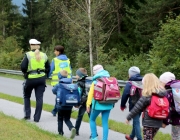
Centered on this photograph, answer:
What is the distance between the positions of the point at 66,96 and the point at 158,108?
86.7 inches

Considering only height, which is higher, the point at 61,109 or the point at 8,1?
the point at 8,1

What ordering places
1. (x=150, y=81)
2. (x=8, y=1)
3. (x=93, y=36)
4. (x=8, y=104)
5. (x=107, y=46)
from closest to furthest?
1. (x=150, y=81)
2. (x=8, y=104)
3. (x=93, y=36)
4. (x=107, y=46)
5. (x=8, y=1)

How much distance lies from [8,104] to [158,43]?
880cm

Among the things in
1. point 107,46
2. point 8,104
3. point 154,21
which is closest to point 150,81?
point 8,104

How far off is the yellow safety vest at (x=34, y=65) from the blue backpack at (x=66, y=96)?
5.97 ft

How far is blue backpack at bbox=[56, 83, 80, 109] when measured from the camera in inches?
293

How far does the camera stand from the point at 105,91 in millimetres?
6871

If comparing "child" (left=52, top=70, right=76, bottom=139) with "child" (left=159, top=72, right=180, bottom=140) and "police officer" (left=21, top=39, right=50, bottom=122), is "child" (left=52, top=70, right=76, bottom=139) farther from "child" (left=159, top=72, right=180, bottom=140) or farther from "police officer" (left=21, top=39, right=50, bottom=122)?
"child" (left=159, top=72, right=180, bottom=140)

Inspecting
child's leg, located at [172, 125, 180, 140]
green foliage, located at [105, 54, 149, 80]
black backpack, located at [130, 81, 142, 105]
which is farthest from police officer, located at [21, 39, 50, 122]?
green foliage, located at [105, 54, 149, 80]

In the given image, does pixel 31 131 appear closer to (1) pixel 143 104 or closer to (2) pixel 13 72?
(1) pixel 143 104

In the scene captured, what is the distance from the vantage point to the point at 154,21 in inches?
1057

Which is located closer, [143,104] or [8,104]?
[143,104]

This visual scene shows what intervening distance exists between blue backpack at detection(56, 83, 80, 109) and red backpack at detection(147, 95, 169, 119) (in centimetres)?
199

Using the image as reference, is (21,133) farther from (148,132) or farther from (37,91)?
(37,91)
